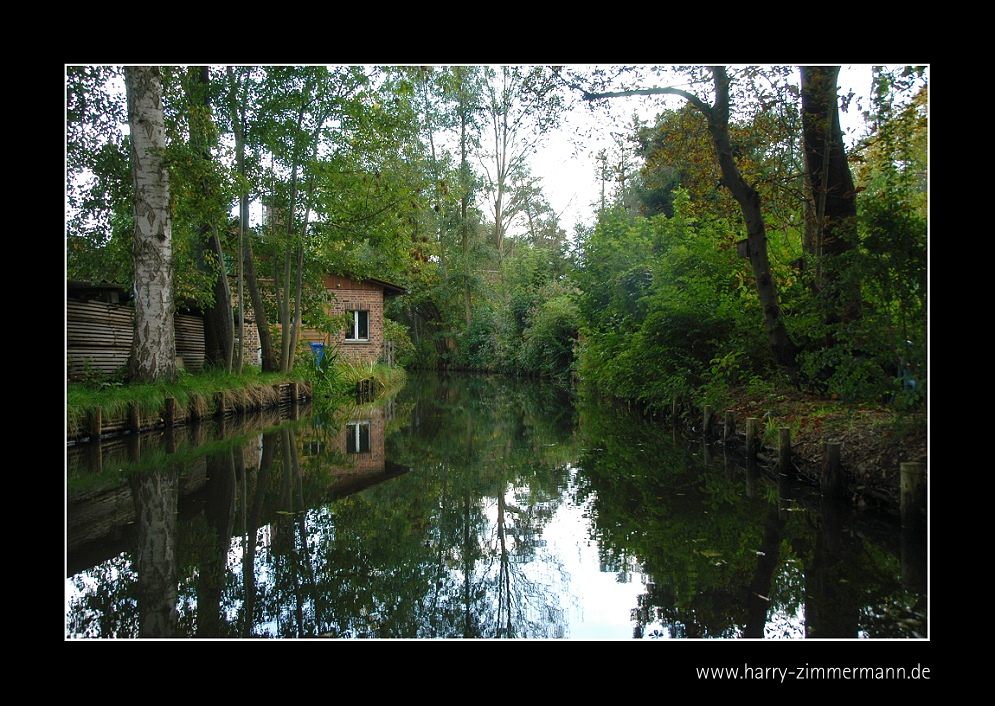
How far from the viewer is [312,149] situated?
16859mm

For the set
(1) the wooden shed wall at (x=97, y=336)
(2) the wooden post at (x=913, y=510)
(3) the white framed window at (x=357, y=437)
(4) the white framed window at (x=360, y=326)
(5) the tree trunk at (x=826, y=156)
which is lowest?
(3) the white framed window at (x=357, y=437)

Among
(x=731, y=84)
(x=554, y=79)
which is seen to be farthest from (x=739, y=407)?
(x=554, y=79)

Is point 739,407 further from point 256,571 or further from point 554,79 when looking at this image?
point 256,571

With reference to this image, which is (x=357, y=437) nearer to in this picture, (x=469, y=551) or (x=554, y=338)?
(x=469, y=551)

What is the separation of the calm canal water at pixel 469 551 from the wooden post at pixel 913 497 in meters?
0.15

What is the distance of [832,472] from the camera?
6328 millimetres

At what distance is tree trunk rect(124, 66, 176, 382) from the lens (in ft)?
40.0

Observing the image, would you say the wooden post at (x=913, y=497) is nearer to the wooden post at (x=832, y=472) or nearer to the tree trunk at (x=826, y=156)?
the wooden post at (x=832, y=472)

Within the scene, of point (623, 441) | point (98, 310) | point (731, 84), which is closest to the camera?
point (731, 84)

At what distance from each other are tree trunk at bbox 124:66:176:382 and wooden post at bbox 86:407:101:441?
2.16 metres

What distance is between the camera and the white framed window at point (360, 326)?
29500 mm

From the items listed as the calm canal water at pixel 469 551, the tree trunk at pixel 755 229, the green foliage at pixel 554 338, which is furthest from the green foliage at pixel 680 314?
the green foliage at pixel 554 338

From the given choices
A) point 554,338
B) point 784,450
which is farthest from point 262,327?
point 784,450
